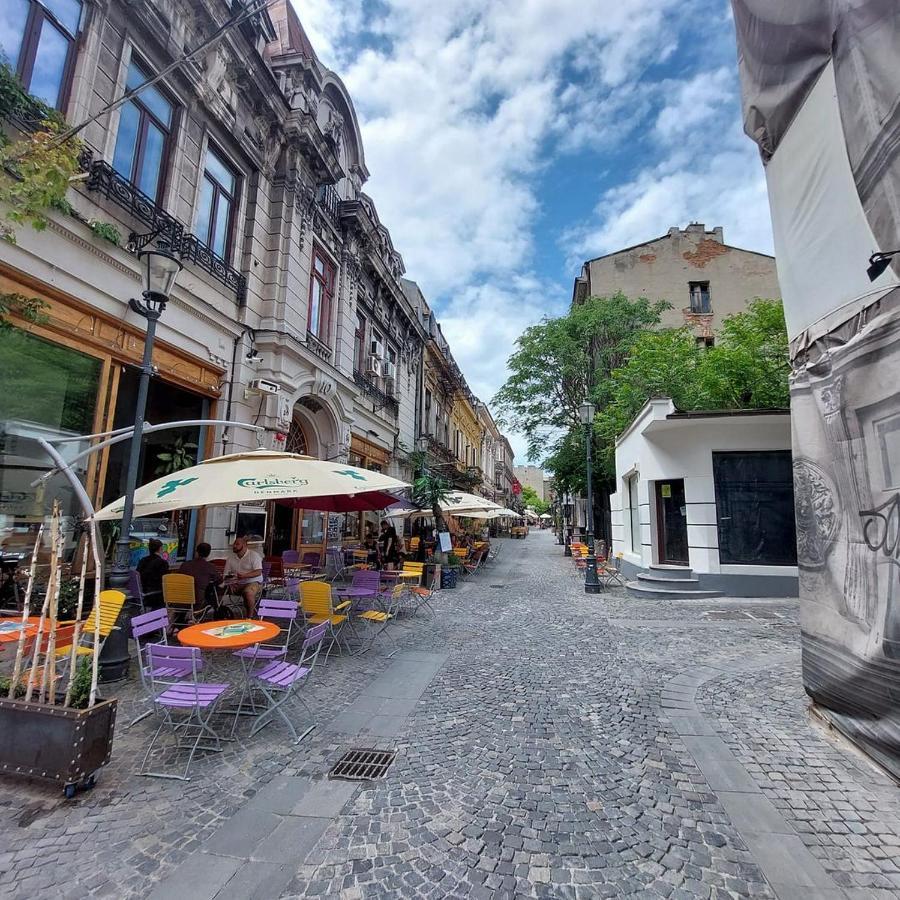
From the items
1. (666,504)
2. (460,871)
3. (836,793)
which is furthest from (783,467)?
(460,871)

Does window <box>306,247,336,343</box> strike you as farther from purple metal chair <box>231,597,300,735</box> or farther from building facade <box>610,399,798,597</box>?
purple metal chair <box>231,597,300,735</box>

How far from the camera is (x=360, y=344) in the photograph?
17.0m

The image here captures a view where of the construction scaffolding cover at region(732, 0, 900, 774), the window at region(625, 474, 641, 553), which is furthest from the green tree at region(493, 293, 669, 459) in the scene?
the construction scaffolding cover at region(732, 0, 900, 774)

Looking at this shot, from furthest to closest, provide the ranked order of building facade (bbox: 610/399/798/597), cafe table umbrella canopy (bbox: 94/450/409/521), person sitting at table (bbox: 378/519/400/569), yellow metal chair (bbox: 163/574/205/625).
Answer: person sitting at table (bbox: 378/519/400/569) < building facade (bbox: 610/399/798/597) < yellow metal chair (bbox: 163/574/205/625) < cafe table umbrella canopy (bbox: 94/450/409/521)

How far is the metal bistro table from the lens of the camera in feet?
13.4

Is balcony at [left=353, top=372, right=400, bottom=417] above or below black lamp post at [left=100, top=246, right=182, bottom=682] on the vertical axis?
above

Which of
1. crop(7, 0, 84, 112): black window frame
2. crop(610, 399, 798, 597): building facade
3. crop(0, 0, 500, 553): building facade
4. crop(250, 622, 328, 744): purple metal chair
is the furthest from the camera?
crop(610, 399, 798, 597): building facade

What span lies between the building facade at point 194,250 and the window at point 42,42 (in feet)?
0.07

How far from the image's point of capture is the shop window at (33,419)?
253 inches

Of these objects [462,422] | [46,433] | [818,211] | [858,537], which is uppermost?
[462,422]

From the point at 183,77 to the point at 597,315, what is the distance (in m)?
19.1

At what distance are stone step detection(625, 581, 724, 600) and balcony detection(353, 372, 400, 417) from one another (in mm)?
10314

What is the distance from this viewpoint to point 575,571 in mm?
17688

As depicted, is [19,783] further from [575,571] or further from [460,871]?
[575,571]
